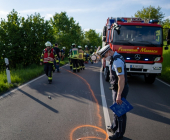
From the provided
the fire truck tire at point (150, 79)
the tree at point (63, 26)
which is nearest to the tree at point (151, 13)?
the tree at point (63, 26)

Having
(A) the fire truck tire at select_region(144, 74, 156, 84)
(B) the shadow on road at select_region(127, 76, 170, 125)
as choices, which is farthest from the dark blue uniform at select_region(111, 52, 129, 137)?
(A) the fire truck tire at select_region(144, 74, 156, 84)

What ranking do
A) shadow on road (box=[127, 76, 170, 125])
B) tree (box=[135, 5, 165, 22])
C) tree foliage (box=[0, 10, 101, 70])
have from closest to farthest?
shadow on road (box=[127, 76, 170, 125]) → tree foliage (box=[0, 10, 101, 70]) → tree (box=[135, 5, 165, 22])

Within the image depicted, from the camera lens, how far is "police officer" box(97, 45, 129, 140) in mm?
3162

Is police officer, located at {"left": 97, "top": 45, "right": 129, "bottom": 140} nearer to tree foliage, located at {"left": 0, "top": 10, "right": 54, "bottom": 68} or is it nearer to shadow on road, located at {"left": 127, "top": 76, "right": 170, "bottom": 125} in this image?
shadow on road, located at {"left": 127, "top": 76, "right": 170, "bottom": 125}

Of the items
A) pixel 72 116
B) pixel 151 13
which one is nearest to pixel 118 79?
pixel 72 116

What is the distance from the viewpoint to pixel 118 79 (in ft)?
10.8

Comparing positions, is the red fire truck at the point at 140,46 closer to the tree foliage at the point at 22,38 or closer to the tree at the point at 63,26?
the tree foliage at the point at 22,38

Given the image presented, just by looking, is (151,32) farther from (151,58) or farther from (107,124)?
(107,124)

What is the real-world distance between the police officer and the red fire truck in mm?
4981

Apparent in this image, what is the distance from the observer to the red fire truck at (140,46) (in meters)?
8.23

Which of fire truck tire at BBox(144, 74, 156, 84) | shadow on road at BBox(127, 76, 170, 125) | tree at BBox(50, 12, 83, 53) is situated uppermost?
tree at BBox(50, 12, 83, 53)

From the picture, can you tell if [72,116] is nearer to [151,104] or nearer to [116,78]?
[116,78]

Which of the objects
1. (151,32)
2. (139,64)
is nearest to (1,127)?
(139,64)

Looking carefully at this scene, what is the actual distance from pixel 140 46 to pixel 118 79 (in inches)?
215
